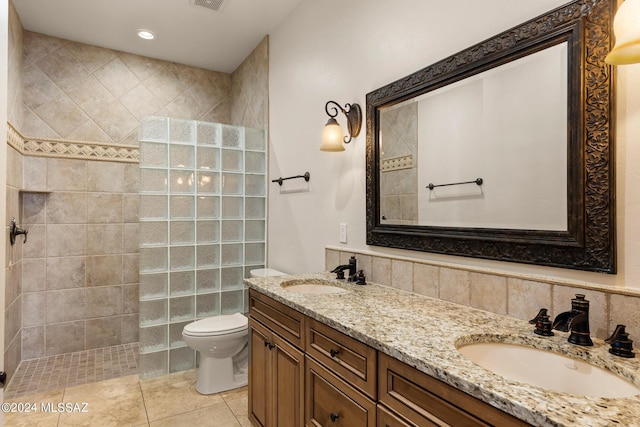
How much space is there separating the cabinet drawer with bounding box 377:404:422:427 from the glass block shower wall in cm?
216

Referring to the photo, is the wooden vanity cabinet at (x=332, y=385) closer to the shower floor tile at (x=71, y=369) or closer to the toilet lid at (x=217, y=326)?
the toilet lid at (x=217, y=326)

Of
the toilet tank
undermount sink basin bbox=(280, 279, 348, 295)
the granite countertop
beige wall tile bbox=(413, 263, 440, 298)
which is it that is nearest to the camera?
→ the granite countertop

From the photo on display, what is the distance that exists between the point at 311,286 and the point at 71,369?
2.25m

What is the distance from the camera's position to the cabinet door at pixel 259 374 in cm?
179

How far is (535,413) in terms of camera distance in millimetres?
661

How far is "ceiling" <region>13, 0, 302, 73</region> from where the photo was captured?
8.84 feet

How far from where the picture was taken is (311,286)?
2059 millimetres

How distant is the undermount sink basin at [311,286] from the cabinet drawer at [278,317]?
180 mm

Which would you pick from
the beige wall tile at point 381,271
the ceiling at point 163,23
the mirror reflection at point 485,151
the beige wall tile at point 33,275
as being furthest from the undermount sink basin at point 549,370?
the beige wall tile at point 33,275

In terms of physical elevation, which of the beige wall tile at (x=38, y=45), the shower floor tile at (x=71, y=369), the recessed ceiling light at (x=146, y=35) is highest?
the recessed ceiling light at (x=146, y=35)

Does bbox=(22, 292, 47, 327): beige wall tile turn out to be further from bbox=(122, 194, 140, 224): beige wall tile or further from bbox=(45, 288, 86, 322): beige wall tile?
bbox=(122, 194, 140, 224): beige wall tile

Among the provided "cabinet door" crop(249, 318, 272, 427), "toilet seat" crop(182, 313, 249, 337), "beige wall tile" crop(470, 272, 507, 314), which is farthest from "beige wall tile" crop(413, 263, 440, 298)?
"toilet seat" crop(182, 313, 249, 337)

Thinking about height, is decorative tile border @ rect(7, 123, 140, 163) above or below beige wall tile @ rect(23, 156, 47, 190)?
above

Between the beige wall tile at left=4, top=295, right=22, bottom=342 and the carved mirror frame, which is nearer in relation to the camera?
the carved mirror frame
